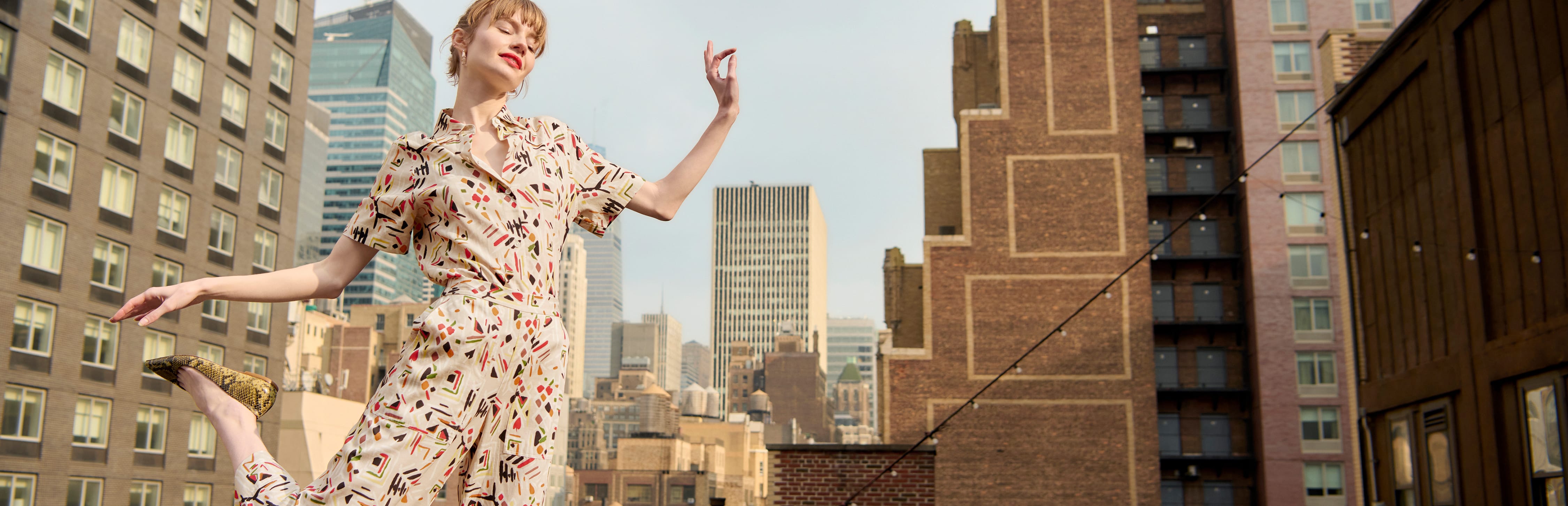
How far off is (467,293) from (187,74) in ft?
133

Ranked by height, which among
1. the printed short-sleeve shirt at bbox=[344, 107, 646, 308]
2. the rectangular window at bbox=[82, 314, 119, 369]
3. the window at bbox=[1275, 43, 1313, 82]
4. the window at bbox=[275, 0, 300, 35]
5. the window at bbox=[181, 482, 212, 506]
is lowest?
the window at bbox=[181, 482, 212, 506]

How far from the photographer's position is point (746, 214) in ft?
634

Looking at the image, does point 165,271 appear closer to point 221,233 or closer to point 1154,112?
point 221,233

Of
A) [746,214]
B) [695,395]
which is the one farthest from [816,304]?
[695,395]

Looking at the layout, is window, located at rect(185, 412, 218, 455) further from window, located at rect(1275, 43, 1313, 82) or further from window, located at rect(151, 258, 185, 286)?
window, located at rect(1275, 43, 1313, 82)

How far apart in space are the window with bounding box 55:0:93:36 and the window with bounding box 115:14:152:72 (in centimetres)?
115

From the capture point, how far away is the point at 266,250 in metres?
43.1

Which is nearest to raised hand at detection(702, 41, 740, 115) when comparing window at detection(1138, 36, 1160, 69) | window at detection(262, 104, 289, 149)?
window at detection(1138, 36, 1160, 69)

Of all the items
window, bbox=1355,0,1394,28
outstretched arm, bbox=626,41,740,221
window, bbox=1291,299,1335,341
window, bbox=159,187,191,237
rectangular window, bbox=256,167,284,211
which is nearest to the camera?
outstretched arm, bbox=626,41,740,221

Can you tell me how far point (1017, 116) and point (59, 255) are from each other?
2781 centimetres

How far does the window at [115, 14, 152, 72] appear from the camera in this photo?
3562 cm

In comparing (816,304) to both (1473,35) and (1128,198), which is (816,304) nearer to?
(1128,198)

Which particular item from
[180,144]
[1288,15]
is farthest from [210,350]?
[1288,15]

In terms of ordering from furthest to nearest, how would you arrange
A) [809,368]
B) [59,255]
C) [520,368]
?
[809,368]
[59,255]
[520,368]
